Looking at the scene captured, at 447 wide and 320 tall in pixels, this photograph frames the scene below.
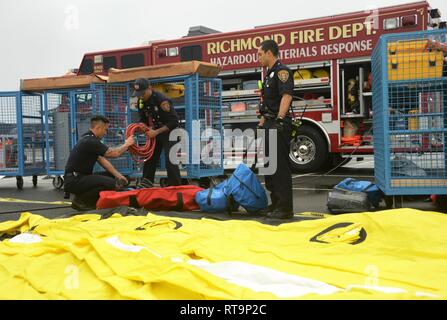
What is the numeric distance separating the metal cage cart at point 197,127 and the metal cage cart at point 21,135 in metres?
2.42

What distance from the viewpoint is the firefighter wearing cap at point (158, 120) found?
287 inches

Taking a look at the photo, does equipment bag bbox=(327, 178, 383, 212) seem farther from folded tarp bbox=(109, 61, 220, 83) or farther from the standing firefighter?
folded tarp bbox=(109, 61, 220, 83)

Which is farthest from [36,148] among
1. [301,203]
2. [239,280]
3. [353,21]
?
[239,280]

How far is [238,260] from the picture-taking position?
3201mm

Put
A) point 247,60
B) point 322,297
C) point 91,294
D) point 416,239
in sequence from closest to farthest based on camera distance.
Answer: point 322,297 < point 91,294 < point 416,239 < point 247,60

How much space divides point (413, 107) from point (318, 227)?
2.35 m

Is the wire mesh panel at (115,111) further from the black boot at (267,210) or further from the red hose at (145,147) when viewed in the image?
the black boot at (267,210)

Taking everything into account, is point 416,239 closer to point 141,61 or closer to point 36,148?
point 36,148

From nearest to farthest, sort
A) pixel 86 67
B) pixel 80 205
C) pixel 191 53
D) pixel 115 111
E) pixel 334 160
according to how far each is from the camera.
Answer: pixel 80 205, pixel 115 111, pixel 334 160, pixel 191 53, pixel 86 67

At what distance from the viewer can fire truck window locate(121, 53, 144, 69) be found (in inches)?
512

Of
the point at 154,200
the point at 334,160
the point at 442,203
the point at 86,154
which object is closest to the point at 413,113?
the point at 442,203

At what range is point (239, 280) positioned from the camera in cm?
272

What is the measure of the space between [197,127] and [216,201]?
242cm

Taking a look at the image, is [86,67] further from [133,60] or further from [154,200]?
[154,200]
